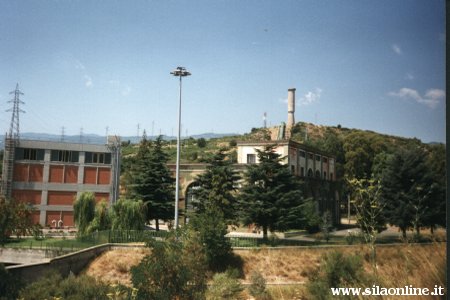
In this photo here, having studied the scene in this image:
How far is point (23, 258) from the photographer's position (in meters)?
25.2

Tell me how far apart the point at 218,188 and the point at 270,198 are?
14.6 feet

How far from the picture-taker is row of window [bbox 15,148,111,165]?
38.8 meters

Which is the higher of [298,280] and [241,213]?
[241,213]

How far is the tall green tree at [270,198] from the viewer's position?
27.9m

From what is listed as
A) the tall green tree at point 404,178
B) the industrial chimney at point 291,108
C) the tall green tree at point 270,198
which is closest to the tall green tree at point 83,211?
the tall green tree at point 270,198

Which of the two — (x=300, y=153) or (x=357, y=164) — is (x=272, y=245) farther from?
(x=357, y=164)

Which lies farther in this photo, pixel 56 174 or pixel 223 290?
pixel 56 174

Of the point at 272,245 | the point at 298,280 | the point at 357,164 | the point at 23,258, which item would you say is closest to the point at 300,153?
the point at 357,164

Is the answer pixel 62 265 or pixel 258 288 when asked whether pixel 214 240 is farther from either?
pixel 62 265

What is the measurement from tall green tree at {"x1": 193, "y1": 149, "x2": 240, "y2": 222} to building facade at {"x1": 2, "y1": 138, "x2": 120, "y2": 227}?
12.4 metres

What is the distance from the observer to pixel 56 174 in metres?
39.4

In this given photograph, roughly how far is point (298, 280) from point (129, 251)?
37.6 feet

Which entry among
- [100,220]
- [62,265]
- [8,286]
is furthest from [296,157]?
[8,286]

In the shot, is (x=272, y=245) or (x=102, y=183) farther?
(x=102, y=183)
